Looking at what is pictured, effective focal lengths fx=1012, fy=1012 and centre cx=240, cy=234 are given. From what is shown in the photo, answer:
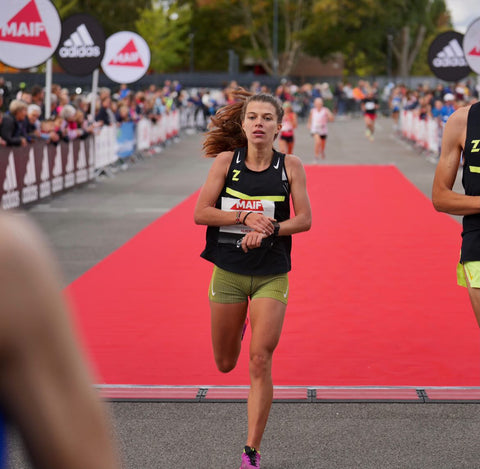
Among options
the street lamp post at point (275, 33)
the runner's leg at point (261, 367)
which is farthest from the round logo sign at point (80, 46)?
the street lamp post at point (275, 33)

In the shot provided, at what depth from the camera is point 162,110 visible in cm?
3550

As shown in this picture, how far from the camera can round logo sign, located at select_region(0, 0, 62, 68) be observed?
14.7 m

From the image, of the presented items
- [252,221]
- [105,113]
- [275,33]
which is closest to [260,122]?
[252,221]

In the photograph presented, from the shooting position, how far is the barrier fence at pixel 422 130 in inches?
1176

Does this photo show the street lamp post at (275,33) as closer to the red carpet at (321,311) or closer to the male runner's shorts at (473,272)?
the red carpet at (321,311)

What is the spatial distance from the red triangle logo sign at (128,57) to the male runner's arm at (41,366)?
66.1 feet

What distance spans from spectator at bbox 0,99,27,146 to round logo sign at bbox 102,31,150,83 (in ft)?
13.3

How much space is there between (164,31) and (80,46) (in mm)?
70586

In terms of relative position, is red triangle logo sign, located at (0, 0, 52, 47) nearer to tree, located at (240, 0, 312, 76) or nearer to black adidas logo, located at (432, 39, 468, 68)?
black adidas logo, located at (432, 39, 468, 68)

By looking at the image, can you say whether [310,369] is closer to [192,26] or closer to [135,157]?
[135,157]

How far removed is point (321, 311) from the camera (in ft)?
30.3

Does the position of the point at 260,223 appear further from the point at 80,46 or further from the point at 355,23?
the point at 355,23

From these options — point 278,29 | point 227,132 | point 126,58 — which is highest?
point 278,29

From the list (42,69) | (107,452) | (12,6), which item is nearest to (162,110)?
(12,6)
